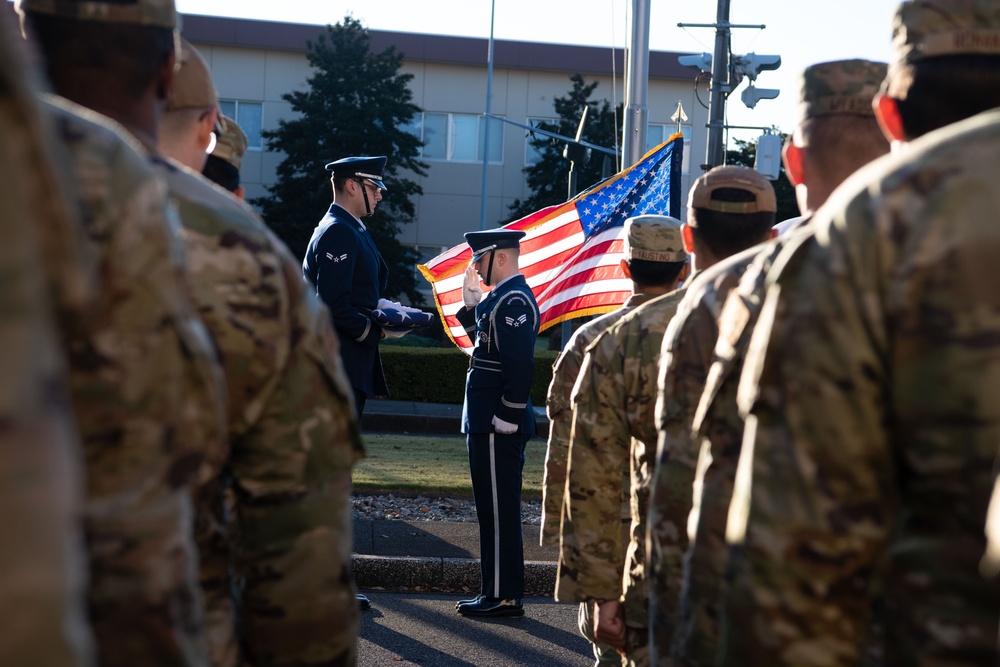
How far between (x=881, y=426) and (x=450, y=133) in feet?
126

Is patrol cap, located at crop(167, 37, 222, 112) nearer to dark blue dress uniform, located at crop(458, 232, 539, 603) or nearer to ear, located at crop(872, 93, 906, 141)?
ear, located at crop(872, 93, 906, 141)

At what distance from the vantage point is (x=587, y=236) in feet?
32.7

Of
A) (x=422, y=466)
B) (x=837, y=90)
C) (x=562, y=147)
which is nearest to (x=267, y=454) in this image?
(x=837, y=90)

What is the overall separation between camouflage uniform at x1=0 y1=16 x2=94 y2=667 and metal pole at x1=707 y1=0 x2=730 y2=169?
70.3 ft

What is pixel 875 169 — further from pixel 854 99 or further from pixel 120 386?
pixel 854 99

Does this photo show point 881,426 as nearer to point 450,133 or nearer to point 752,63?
point 752,63

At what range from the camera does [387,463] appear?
505 inches

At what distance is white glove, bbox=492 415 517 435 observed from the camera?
700cm

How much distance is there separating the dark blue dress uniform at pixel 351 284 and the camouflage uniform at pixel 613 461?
2.98m

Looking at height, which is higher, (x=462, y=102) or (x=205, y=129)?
(x=462, y=102)

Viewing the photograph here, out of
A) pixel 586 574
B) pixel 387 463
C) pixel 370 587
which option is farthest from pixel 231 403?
pixel 387 463

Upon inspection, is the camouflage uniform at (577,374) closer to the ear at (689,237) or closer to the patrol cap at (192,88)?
the ear at (689,237)

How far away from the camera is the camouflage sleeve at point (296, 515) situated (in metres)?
2.40

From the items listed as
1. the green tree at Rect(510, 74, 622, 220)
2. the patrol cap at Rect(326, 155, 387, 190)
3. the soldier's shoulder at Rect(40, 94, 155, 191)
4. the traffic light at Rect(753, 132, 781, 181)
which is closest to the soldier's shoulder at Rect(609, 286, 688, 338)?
the soldier's shoulder at Rect(40, 94, 155, 191)
